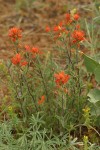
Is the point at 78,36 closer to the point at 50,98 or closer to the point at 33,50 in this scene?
the point at 33,50

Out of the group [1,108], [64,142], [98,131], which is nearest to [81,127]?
[98,131]

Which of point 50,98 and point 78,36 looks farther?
point 50,98

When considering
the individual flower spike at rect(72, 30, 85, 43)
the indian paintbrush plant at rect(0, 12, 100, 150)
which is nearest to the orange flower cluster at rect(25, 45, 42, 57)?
the indian paintbrush plant at rect(0, 12, 100, 150)

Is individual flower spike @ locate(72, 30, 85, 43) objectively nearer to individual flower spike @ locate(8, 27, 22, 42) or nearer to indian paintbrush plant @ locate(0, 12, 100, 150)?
indian paintbrush plant @ locate(0, 12, 100, 150)

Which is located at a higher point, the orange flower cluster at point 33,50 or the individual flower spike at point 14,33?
the individual flower spike at point 14,33

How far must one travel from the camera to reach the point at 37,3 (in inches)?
169

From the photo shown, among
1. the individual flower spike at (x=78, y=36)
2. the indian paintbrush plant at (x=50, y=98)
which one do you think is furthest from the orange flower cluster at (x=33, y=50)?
the individual flower spike at (x=78, y=36)

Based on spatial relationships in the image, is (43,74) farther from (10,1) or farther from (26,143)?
(10,1)

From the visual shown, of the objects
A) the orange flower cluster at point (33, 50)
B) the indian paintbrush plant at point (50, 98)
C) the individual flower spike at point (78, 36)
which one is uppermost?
the individual flower spike at point (78, 36)

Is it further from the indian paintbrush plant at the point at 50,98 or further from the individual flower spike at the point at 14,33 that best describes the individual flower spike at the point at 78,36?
the individual flower spike at the point at 14,33

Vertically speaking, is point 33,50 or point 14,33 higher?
point 14,33

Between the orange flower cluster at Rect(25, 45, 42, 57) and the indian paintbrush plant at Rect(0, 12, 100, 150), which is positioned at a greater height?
the orange flower cluster at Rect(25, 45, 42, 57)

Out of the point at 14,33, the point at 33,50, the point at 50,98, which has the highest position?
the point at 14,33

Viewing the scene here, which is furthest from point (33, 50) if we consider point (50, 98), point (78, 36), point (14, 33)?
point (50, 98)
